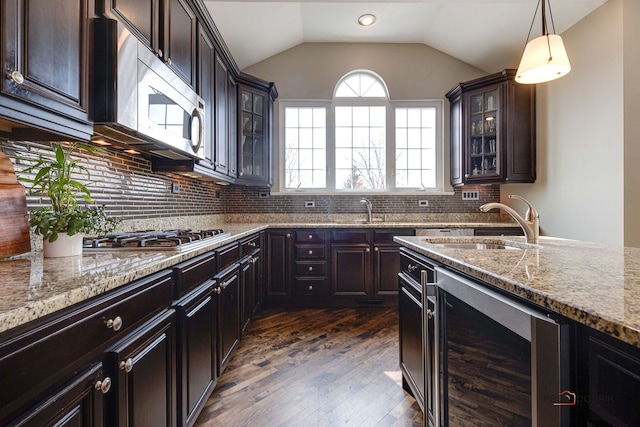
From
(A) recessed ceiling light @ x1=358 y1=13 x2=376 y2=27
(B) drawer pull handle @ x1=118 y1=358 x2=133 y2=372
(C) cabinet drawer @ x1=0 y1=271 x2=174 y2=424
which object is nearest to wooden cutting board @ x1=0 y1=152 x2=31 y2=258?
(C) cabinet drawer @ x1=0 y1=271 x2=174 y2=424

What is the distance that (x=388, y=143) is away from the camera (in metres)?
4.15

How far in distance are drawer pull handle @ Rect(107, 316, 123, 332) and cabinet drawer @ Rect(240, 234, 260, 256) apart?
1.49 meters

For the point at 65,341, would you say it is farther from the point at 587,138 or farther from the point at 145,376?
the point at 587,138

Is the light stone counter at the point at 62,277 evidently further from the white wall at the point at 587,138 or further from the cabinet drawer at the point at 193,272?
the white wall at the point at 587,138

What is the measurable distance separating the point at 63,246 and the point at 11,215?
0.61ft

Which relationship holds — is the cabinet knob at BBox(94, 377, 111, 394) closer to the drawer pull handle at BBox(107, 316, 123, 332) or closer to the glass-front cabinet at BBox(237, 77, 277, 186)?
the drawer pull handle at BBox(107, 316, 123, 332)

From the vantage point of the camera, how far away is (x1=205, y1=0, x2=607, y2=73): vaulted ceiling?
2.98 meters

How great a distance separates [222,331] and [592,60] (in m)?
3.72

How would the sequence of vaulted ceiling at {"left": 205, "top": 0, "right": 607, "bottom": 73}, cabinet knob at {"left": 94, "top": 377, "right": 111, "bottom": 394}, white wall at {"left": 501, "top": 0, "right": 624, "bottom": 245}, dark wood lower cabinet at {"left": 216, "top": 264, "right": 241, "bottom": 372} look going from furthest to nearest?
1. vaulted ceiling at {"left": 205, "top": 0, "right": 607, "bottom": 73}
2. white wall at {"left": 501, "top": 0, "right": 624, "bottom": 245}
3. dark wood lower cabinet at {"left": 216, "top": 264, "right": 241, "bottom": 372}
4. cabinet knob at {"left": 94, "top": 377, "right": 111, "bottom": 394}

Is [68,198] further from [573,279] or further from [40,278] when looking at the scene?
[573,279]

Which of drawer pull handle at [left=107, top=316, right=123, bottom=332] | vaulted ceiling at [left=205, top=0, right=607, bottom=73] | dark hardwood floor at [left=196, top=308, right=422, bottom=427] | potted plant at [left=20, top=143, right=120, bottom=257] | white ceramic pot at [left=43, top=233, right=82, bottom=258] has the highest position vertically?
vaulted ceiling at [left=205, top=0, right=607, bottom=73]

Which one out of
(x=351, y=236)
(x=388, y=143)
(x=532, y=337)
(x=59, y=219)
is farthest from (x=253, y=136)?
(x=532, y=337)

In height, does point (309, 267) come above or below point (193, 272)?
below

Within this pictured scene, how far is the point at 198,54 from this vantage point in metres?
2.28
